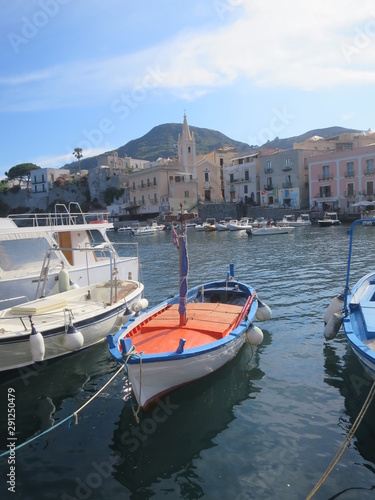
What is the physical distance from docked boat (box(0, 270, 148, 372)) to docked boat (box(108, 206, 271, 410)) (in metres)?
1.39

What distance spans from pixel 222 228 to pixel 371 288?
146 feet

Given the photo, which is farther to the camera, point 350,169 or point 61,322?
point 350,169

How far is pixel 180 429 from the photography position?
21.8 feet

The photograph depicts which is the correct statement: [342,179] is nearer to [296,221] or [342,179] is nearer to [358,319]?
[296,221]

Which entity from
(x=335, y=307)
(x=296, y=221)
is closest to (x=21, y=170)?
(x=296, y=221)

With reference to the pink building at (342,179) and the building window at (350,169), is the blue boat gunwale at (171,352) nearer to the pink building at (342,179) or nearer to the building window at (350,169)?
the pink building at (342,179)

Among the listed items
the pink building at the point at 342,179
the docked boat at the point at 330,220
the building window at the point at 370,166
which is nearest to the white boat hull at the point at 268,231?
the docked boat at the point at 330,220

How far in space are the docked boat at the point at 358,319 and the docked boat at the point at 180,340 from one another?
68.9 inches

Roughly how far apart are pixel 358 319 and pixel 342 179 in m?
51.7

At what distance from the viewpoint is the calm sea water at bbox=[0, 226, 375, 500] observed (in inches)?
213

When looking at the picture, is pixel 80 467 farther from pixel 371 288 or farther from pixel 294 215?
pixel 294 215

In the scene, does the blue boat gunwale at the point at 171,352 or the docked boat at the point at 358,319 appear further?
the docked boat at the point at 358,319

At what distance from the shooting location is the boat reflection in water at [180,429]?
565 centimetres

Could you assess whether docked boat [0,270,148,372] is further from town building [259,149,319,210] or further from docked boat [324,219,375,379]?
town building [259,149,319,210]
